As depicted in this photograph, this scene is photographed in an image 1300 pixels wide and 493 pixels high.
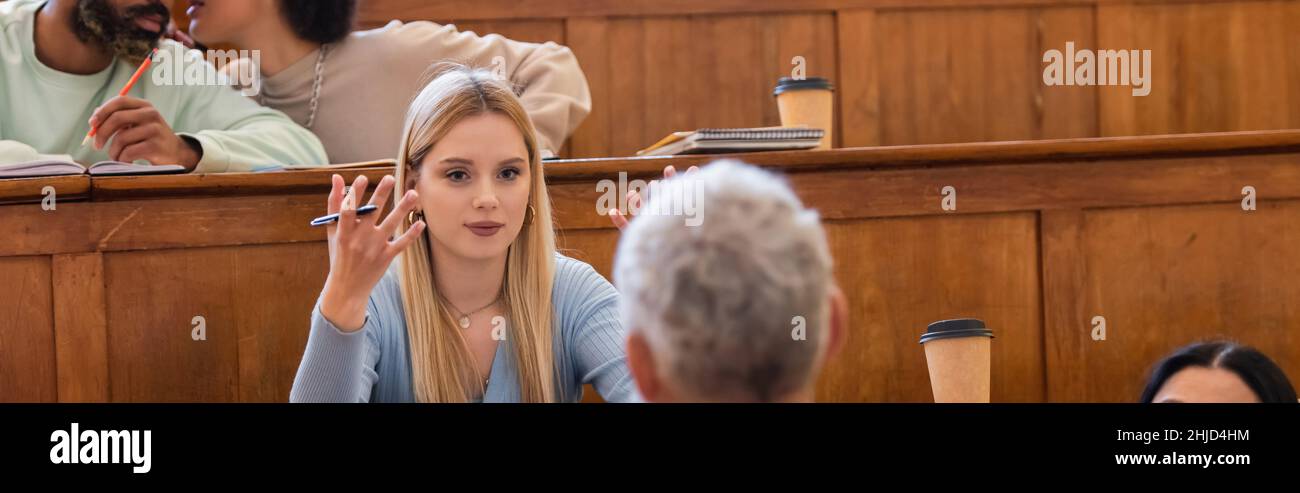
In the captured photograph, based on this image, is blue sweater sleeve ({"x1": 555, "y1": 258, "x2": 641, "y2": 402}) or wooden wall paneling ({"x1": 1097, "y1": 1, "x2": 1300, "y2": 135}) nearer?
blue sweater sleeve ({"x1": 555, "y1": 258, "x2": 641, "y2": 402})

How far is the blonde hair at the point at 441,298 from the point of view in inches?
74.9

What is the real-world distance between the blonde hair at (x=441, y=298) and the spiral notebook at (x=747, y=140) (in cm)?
39

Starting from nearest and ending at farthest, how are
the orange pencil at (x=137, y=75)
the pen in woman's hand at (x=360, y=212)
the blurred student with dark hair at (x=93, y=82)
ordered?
the pen in woman's hand at (x=360, y=212)
the orange pencil at (x=137, y=75)
the blurred student with dark hair at (x=93, y=82)

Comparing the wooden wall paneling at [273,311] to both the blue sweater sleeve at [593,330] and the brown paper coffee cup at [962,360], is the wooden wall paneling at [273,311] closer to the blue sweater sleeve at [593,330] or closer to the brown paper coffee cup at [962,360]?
A: the blue sweater sleeve at [593,330]

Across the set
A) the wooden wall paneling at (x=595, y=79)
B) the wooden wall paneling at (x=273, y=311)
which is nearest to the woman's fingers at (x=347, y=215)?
the wooden wall paneling at (x=273, y=311)

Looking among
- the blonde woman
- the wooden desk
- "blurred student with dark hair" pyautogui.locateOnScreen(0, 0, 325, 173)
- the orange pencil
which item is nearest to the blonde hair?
the blonde woman

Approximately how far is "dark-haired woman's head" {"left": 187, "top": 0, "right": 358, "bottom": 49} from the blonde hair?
3.42 ft

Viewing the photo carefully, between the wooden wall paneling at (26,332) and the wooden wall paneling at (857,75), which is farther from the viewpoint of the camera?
the wooden wall paneling at (857,75)

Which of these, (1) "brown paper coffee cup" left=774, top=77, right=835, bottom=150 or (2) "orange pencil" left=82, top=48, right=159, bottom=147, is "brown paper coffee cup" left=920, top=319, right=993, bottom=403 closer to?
(1) "brown paper coffee cup" left=774, top=77, right=835, bottom=150

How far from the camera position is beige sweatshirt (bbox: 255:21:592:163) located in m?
2.91

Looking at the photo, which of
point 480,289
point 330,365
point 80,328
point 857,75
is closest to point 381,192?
point 330,365

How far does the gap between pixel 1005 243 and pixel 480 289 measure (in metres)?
0.90
